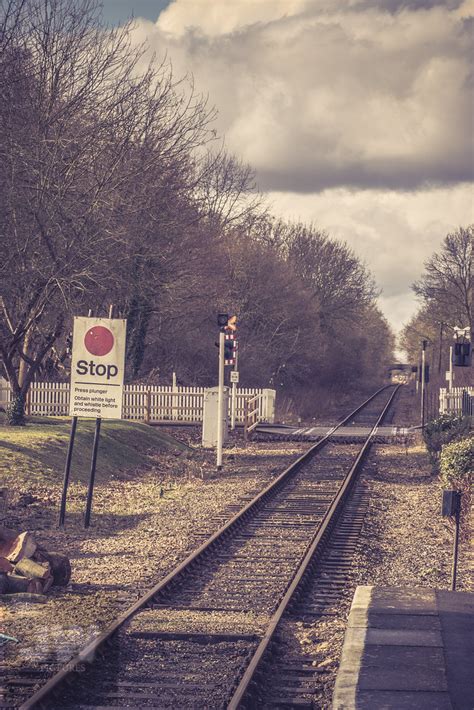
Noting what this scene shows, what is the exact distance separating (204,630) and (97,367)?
23.7 ft

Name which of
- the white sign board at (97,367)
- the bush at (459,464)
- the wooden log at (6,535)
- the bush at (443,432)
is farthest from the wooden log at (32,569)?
the bush at (443,432)

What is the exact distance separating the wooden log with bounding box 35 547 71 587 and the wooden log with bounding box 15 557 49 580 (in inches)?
5.1

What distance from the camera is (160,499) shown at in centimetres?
1930

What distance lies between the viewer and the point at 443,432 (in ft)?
85.2

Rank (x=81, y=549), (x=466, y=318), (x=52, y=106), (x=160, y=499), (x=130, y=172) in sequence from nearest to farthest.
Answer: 1. (x=81, y=549)
2. (x=160, y=499)
3. (x=52, y=106)
4. (x=130, y=172)
5. (x=466, y=318)

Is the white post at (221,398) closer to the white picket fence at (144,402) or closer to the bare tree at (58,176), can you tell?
the bare tree at (58,176)

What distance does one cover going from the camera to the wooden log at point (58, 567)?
437 inches

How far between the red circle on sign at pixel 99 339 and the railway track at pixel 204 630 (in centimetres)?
340

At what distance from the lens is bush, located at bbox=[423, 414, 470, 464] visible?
25.4 meters

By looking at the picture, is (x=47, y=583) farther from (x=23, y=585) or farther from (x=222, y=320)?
(x=222, y=320)

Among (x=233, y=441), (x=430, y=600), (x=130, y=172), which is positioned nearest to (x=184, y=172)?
(x=130, y=172)

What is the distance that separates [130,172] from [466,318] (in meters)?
53.5

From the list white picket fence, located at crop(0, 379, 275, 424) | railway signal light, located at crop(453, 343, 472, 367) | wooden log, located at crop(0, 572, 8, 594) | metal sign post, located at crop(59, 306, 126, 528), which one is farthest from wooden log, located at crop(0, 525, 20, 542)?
white picket fence, located at crop(0, 379, 275, 424)

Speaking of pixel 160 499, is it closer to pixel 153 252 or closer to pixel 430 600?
pixel 430 600
